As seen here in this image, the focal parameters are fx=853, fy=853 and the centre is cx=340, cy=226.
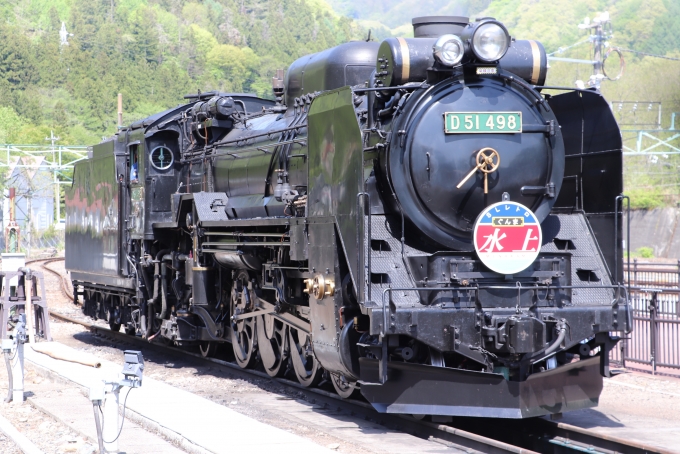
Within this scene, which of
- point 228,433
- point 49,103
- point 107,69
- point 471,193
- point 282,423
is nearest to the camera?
point 228,433

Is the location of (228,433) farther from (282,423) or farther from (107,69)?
(107,69)

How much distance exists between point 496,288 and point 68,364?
6.17m

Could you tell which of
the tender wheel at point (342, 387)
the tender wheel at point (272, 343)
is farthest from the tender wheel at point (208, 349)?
the tender wheel at point (342, 387)

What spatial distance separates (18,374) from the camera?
28.9 ft

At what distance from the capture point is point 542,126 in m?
7.45

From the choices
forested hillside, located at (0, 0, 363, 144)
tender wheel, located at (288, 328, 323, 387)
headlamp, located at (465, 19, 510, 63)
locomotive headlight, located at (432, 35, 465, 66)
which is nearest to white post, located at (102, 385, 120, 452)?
tender wheel, located at (288, 328, 323, 387)

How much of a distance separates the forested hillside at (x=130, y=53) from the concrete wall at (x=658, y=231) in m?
54.4

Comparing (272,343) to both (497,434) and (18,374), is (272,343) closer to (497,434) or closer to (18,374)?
(18,374)

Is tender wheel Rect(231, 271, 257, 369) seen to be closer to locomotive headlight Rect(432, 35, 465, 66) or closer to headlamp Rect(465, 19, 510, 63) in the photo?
locomotive headlight Rect(432, 35, 465, 66)

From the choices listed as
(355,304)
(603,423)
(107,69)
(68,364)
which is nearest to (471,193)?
(355,304)

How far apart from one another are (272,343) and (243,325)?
2.55 ft

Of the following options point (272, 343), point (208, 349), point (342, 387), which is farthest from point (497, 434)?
point (208, 349)

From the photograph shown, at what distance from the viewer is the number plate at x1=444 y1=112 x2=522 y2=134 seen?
719 cm

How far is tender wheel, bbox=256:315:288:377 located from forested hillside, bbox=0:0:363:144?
7081cm
